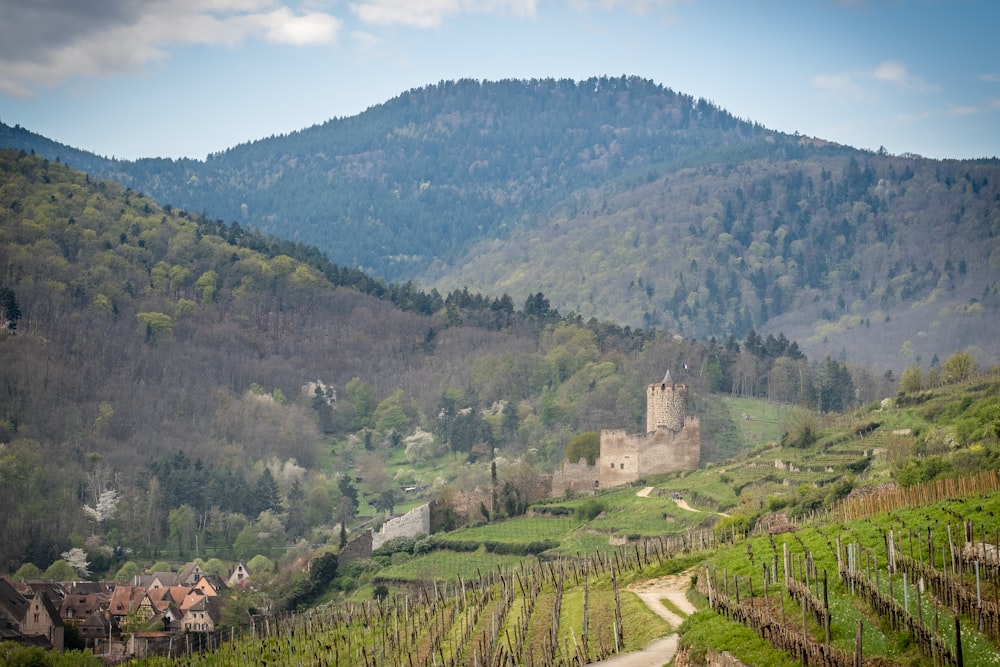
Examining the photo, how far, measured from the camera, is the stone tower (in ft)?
309

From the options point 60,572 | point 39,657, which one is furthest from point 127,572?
point 39,657

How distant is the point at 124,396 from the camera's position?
141 m

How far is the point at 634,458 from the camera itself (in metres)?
91.2

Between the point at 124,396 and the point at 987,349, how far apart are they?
108 m

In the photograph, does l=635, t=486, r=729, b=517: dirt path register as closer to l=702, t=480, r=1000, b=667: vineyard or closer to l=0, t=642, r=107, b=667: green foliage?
l=0, t=642, r=107, b=667: green foliage

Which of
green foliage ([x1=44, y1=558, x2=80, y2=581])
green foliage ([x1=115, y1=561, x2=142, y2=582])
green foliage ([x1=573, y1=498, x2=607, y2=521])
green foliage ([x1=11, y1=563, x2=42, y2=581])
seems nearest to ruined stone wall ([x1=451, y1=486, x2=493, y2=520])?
green foliage ([x1=573, y1=498, x2=607, y2=521])

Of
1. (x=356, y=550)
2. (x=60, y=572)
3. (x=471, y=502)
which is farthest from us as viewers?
(x=60, y=572)

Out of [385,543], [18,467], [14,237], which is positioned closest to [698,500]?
[385,543]

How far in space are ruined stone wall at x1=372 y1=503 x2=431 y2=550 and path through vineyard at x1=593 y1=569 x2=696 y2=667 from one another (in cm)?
4222

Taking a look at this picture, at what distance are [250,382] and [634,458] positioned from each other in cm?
7335

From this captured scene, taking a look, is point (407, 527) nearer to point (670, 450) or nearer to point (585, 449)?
point (585, 449)

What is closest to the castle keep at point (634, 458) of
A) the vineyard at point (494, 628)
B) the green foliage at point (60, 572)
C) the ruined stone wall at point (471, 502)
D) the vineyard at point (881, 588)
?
the ruined stone wall at point (471, 502)

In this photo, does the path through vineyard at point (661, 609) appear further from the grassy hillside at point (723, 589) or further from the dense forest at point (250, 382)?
the dense forest at point (250, 382)

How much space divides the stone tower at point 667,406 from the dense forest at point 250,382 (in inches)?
171
